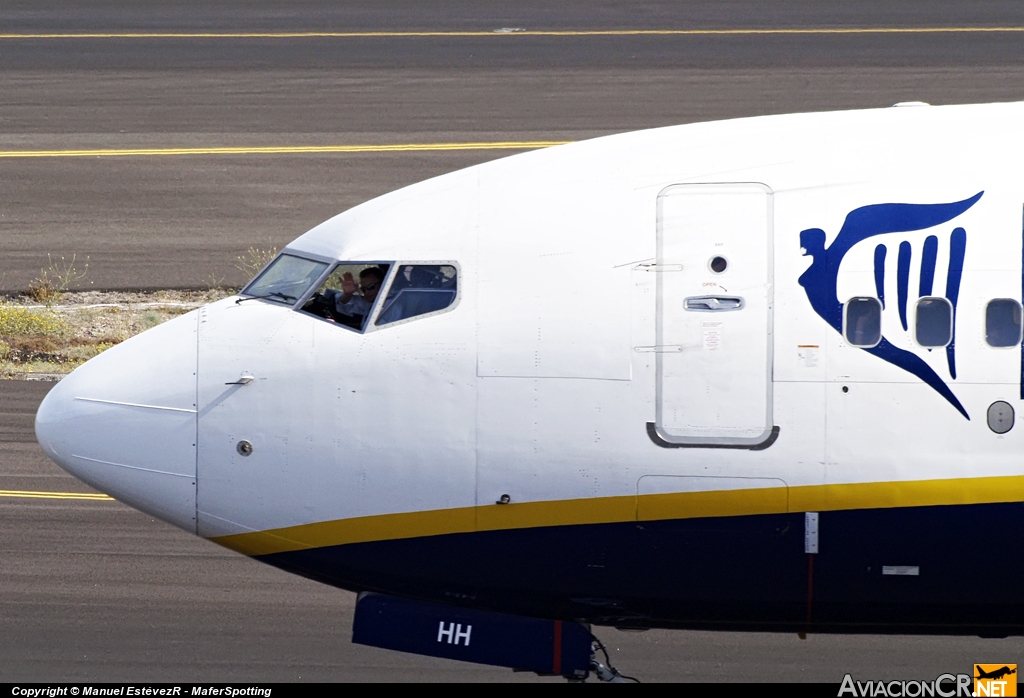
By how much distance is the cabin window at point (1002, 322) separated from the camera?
7656 mm

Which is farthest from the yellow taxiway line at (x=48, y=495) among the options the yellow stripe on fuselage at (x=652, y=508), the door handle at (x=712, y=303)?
the door handle at (x=712, y=303)

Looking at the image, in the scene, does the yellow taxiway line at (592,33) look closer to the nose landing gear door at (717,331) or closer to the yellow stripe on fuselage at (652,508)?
the nose landing gear door at (717,331)

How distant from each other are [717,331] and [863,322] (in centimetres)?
96

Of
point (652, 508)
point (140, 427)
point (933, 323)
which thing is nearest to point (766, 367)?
point (933, 323)

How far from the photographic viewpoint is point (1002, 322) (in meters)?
7.67

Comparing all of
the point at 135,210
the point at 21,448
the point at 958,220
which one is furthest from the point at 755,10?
the point at 958,220

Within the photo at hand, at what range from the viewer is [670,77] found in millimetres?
25422

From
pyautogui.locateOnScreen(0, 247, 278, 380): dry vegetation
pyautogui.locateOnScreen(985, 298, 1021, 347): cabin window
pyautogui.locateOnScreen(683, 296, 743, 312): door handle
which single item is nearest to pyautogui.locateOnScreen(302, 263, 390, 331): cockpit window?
pyautogui.locateOnScreen(683, 296, 743, 312): door handle

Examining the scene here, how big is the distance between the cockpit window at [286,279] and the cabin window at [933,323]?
419 centimetres

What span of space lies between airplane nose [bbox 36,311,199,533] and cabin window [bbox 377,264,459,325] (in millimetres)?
1525

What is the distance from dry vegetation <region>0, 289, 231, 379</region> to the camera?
1895 cm

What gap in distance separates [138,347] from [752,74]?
19.4 meters

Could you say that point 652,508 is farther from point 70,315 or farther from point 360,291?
point 70,315

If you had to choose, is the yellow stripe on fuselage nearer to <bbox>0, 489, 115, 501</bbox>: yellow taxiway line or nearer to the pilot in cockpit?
the pilot in cockpit
